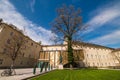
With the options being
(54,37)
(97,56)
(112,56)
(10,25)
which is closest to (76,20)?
(54,37)

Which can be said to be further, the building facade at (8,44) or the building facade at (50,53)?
the building facade at (50,53)

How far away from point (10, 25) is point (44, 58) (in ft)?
70.1

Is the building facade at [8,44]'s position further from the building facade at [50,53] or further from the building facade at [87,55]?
the building facade at [87,55]

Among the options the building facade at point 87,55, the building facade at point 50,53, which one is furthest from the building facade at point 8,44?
the building facade at point 87,55

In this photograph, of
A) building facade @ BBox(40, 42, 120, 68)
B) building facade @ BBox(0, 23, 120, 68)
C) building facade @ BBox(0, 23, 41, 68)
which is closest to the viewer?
building facade @ BBox(0, 23, 41, 68)

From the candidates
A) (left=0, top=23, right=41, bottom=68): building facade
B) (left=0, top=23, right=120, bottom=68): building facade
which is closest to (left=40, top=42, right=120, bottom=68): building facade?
(left=0, top=23, right=120, bottom=68): building facade

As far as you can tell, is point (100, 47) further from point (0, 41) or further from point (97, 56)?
point (0, 41)

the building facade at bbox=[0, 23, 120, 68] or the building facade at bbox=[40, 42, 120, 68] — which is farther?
the building facade at bbox=[40, 42, 120, 68]

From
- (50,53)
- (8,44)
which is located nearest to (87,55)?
(50,53)

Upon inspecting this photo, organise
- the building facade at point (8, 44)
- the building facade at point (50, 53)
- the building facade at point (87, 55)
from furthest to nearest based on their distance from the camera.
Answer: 1. the building facade at point (87, 55)
2. the building facade at point (50, 53)
3. the building facade at point (8, 44)

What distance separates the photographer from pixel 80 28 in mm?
26281

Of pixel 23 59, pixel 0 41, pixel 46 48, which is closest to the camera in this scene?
pixel 0 41

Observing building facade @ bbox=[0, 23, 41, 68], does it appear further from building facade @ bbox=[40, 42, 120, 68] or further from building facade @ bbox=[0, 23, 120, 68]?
building facade @ bbox=[40, 42, 120, 68]

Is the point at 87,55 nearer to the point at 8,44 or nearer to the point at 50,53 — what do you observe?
the point at 50,53
